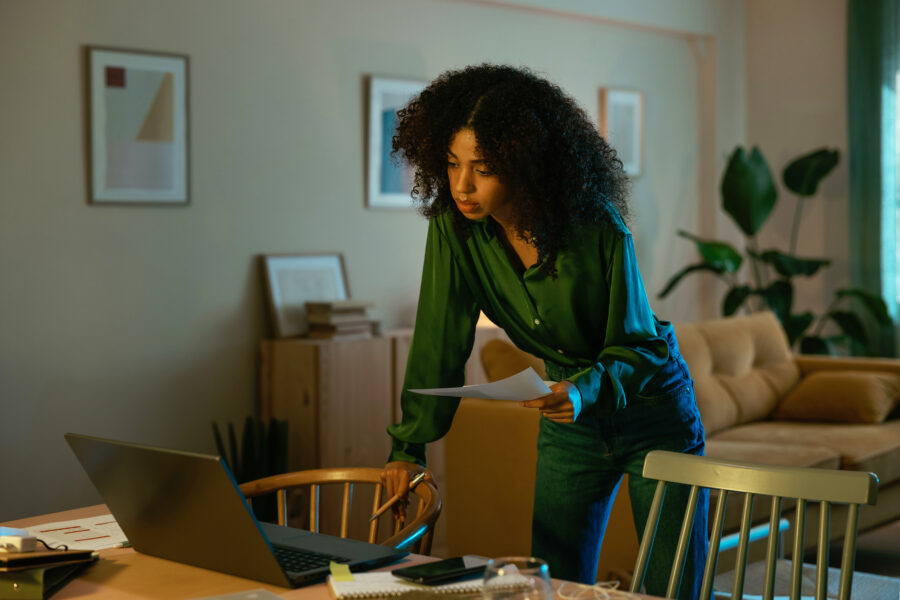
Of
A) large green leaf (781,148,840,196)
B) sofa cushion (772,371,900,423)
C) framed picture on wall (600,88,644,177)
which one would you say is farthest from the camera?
large green leaf (781,148,840,196)

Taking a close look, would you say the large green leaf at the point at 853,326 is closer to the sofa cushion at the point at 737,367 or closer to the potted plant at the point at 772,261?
the potted plant at the point at 772,261

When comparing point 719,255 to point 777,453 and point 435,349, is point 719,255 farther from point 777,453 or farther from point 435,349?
point 435,349

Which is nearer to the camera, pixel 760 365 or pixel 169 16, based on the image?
pixel 169 16

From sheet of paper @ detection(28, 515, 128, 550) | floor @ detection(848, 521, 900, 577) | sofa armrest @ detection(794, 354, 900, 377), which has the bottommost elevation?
floor @ detection(848, 521, 900, 577)

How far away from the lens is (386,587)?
1.40 meters

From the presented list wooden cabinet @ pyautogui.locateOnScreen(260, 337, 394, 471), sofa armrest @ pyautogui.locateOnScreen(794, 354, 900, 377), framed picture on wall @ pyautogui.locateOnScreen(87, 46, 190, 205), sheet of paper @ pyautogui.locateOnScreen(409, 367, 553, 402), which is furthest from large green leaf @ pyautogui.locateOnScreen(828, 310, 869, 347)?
sheet of paper @ pyautogui.locateOnScreen(409, 367, 553, 402)

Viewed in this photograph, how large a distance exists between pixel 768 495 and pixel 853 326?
462cm

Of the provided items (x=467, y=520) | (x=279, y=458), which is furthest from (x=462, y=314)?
(x=279, y=458)

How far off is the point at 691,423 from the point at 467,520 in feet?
6.27

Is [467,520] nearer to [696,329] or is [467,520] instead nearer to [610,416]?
[696,329]

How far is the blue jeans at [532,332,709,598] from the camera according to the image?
1954 mm

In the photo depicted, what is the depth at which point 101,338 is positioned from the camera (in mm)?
3963

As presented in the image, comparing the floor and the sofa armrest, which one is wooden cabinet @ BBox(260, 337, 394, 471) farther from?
the sofa armrest

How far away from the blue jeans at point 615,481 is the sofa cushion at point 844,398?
285 centimetres
